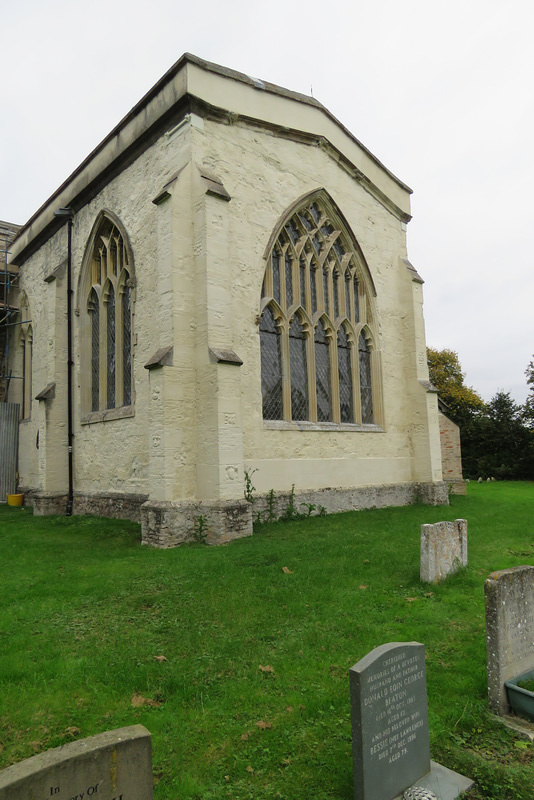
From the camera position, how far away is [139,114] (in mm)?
12133

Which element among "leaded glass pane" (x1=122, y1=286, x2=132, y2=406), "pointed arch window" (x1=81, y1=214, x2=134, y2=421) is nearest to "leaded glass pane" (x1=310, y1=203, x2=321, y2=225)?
"pointed arch window" (x1=81, y1=214, x2=134, y2=421)

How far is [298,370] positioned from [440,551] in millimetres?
6887

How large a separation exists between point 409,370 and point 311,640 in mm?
11574

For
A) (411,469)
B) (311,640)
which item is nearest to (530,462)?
(411,469)

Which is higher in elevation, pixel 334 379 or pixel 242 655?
pixel 334 379

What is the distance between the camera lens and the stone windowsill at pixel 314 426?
11547mm

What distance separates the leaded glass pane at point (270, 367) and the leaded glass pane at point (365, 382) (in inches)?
129

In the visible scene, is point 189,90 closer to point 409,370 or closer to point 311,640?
point 409,370

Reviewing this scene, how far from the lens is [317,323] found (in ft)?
44.1

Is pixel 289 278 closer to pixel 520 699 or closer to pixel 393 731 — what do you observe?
pixel 520 699

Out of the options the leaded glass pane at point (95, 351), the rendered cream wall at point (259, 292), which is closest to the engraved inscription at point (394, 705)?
the rendered cream wall at point (259, 292)

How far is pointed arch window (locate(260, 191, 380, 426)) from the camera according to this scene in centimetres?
1221

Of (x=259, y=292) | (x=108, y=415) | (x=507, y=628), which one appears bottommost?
(x=507, y=628)

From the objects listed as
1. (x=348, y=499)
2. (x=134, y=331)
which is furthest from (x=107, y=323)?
(x=348, y=499)
